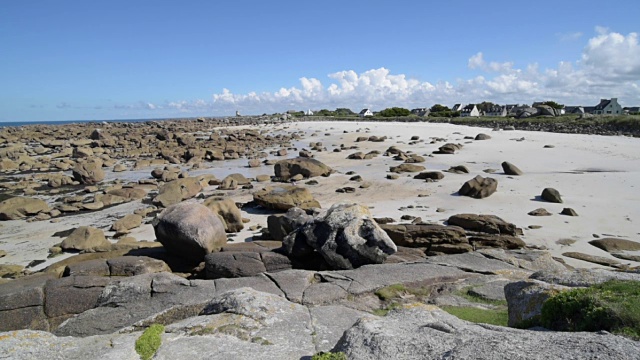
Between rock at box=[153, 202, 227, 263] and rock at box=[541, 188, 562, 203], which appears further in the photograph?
rock at box=[541, 188, 562, 203]

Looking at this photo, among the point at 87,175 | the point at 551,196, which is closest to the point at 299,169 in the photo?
the point at 551,196

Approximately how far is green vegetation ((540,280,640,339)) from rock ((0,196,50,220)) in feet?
80.3

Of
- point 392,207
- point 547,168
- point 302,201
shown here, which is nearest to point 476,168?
point 547,168

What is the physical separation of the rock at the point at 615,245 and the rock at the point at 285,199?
1128 centimetres

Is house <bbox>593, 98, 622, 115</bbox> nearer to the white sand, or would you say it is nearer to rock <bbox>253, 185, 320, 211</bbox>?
A: the white sand

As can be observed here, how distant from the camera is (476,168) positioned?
29.7m

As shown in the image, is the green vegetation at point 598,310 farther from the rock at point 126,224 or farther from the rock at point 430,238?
the rock at point 126,224

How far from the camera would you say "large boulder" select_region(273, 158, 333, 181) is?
29.3 m

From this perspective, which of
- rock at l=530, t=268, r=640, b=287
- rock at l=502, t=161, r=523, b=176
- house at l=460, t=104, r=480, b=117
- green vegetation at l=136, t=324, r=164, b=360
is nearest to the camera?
green vegetation at l=136, t=324, r=164, b=360

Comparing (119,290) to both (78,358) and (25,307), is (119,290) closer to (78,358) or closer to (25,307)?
(25,307)

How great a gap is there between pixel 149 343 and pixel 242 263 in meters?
6.21

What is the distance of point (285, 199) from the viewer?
20.3 metres

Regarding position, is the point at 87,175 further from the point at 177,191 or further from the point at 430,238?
the point at 430,238

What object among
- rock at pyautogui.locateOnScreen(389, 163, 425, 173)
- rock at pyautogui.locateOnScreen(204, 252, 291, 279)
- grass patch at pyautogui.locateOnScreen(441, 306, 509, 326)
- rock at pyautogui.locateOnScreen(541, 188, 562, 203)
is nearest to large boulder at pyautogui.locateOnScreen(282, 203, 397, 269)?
rock at pyautogui.locateOnScreen(204, 252, 291, 279)
